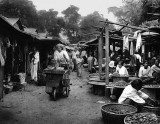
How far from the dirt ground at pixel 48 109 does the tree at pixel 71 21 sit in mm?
53685

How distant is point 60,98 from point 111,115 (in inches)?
175

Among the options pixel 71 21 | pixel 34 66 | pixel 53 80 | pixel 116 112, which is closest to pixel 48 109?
pixel 53 80

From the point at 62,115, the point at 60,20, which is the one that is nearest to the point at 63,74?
the point at 62,115

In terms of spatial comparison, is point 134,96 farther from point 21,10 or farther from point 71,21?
point 71,21

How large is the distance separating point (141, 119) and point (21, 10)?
145 feet

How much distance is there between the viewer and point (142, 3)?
22.0 meters

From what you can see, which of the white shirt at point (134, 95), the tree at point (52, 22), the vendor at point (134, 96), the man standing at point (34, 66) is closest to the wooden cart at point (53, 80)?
the vendor at point (134, 96)

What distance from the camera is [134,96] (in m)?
Result: 7.02

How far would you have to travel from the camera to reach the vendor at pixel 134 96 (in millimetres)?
6889

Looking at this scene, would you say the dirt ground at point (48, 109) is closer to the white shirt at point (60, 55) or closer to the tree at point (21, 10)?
the white shirt at point (60, 55)

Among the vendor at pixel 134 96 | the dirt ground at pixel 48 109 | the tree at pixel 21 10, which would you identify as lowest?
the dirt ground at pixel 48 109

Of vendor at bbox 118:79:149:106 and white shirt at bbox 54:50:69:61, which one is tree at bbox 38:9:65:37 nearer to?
white shirt at bbox 54:50:69:61

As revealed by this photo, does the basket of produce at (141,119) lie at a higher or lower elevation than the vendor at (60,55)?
lower

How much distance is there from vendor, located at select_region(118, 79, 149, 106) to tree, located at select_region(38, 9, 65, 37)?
51.8 metres
